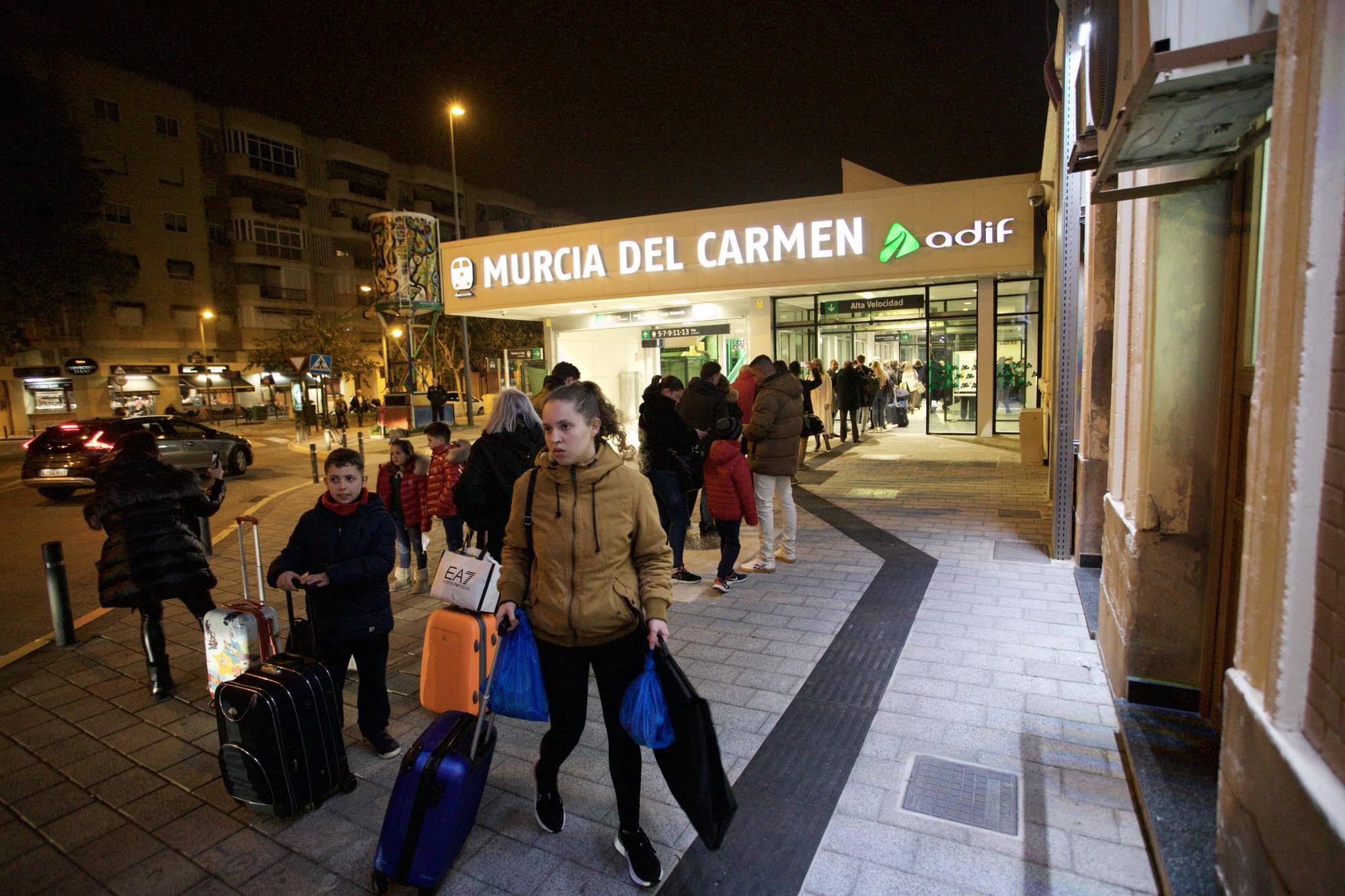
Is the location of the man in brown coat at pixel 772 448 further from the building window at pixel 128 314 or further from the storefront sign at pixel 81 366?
the building window at pixel 128 314

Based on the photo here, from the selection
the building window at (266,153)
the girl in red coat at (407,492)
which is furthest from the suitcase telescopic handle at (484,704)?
the building window at (266,153)

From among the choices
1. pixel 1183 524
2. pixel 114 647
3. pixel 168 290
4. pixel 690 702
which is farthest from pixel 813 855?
pixel 168 290

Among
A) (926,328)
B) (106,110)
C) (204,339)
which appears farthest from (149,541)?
(106,110)

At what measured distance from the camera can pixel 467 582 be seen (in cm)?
376

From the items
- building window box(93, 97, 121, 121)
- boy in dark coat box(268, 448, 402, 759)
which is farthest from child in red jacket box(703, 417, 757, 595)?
building window box(93, 97, 121, 121)

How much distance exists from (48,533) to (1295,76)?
1385 centimetres

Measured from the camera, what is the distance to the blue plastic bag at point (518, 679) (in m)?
2.79

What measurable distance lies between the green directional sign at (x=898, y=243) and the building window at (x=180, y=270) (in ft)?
147

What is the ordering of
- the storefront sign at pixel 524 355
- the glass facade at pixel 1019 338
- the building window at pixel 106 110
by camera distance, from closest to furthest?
the glass facade at pixel 1019 338, the storefront sign at pixel 524 355, the building window at pixel 106 110

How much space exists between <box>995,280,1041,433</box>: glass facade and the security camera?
3.33m

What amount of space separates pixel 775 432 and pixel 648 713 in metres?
4.35

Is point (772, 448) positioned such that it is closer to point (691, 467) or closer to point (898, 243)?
point (691, 467)

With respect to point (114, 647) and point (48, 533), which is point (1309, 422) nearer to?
point (114, 647)

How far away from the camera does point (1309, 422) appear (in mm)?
1819
